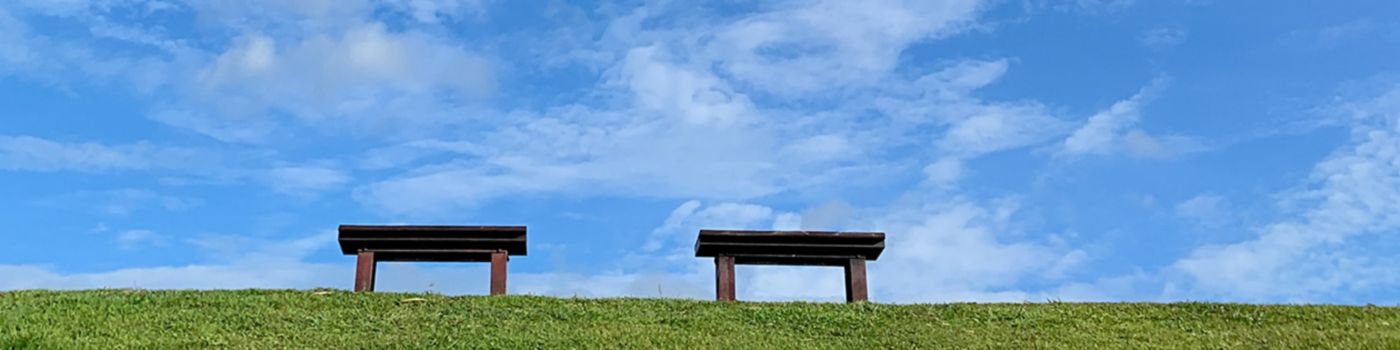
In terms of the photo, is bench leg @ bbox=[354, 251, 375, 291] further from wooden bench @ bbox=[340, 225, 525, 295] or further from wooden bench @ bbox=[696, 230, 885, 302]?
wooden bench @ bbox=[696, 230, 885, 302]

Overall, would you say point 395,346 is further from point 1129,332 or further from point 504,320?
point 1129,332

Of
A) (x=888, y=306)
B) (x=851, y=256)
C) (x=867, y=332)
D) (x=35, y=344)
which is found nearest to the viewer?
(x=35, y=344)

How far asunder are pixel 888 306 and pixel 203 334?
201 inches

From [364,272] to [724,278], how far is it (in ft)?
10.2

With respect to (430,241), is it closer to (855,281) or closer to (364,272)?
(364,272)

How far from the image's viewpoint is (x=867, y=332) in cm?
952

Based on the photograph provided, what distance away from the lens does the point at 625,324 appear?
9.50 metres

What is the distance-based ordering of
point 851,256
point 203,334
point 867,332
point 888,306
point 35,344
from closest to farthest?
point 35,344 < point 203,334 < point 867,332 < point 888,306 < point 851,256

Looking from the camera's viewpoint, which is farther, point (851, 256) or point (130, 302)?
point (851, 256)

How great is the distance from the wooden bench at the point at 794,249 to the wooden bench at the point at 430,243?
172 centimetres

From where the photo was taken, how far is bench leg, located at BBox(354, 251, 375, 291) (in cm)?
1130

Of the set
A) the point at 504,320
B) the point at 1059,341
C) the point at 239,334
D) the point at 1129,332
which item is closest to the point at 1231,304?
the point at 1129,332

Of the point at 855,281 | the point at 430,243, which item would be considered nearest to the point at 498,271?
the point at 430,243

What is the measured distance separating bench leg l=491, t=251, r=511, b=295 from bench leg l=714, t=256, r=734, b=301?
182 cm
